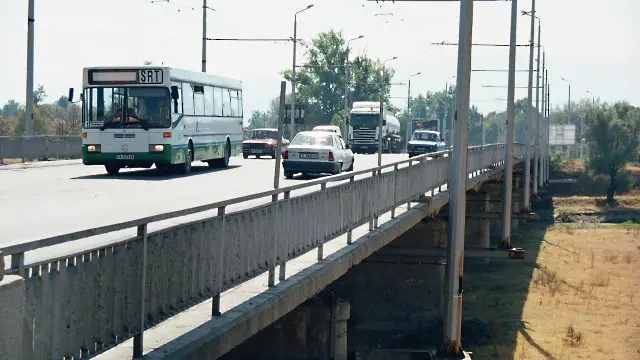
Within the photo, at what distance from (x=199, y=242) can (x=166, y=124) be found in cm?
2297

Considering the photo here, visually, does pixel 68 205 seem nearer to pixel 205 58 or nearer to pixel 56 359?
pixel 56 359

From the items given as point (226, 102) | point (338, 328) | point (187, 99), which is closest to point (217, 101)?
point (226, 102)

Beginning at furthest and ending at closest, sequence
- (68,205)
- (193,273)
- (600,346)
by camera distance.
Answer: (600,346) → (68,205) → (193,273)

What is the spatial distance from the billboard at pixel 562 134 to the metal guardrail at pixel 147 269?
148904 mm

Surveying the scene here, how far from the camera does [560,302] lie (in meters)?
39.8

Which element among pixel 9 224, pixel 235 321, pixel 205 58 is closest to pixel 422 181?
pixel 9 224

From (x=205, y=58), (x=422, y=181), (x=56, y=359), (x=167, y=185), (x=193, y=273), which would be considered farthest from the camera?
(x=205, y=58)

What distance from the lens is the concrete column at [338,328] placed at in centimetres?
1756

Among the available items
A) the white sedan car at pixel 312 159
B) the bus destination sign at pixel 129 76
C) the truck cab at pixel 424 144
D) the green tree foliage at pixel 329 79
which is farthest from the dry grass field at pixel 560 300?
the green tree foliage at pixel 329 79

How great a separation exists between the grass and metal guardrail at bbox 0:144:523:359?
1843cm

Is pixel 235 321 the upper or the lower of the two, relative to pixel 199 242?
lower

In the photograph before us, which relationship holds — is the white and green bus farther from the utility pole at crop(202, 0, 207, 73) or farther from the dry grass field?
the utility pole at crop(202, 0, 207, 73)

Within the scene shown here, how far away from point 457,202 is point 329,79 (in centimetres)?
13236

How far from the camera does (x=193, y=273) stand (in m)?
9.13
